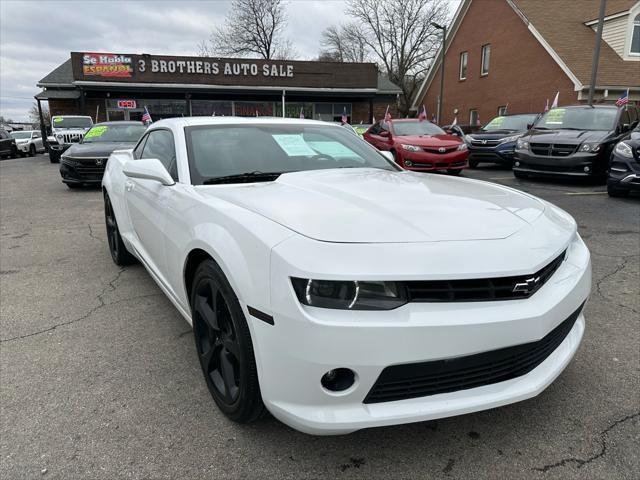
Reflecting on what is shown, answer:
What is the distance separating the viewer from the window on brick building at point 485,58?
25.0 metres

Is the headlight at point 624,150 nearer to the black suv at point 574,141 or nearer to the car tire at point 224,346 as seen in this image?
the black suv at point 574,141

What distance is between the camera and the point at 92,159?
9.92m

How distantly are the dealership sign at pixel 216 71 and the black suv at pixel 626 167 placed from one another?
19.7 m

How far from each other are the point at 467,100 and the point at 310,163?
26.2m

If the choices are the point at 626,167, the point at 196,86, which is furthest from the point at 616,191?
the point at 196,86

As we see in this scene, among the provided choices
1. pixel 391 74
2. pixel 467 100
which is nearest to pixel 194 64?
pixel 467 100

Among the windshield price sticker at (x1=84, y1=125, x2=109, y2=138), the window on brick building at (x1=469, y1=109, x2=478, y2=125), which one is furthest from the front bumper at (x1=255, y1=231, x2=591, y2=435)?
the window on brick building at (x1=469, y1=109, x2=478, y2=125)

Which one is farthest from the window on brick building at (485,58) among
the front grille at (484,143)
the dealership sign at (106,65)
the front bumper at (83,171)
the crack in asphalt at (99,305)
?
the crack in asphalt at (99,305)

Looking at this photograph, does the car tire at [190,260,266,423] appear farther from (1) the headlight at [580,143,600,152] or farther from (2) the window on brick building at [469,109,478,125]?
(2) the window on brick building at [469,109,478,125]

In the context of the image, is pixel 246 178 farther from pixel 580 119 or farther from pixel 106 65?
pixel 106 65

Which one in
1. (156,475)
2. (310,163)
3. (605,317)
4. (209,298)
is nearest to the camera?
(156,475)

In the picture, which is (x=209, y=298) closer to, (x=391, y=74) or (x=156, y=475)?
(x=156, y=475)

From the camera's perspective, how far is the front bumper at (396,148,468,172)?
10.7 m

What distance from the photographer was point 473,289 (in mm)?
1734
